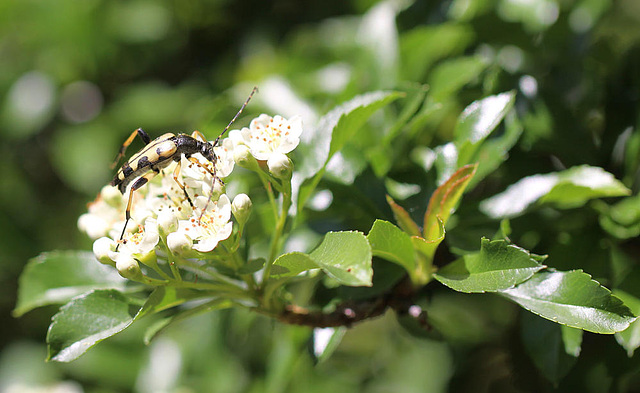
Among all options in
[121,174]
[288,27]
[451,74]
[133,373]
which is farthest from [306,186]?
[288,27]

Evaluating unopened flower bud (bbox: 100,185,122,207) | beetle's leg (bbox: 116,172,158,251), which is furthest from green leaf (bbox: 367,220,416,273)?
unopened flower bud (bbox: 100,185,122,207)

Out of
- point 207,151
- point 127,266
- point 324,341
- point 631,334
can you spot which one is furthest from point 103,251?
point 631,334

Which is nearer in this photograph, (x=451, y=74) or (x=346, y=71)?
(x=451, y=74)

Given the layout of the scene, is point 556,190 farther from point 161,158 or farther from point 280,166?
point 161,158

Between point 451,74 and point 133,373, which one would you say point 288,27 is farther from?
point 133,373

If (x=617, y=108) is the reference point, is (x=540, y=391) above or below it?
below

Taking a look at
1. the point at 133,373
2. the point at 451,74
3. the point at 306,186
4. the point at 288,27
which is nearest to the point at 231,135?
the point at 306,186

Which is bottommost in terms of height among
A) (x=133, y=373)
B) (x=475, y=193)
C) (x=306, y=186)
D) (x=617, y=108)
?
(x=133, y=373)

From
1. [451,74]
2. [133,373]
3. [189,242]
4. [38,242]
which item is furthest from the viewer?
[38,242]

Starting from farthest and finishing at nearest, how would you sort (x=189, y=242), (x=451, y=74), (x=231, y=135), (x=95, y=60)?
(x=95, y=60)
(x=451, y=74)
(x=231, y=135)
(x=189, y=242)
